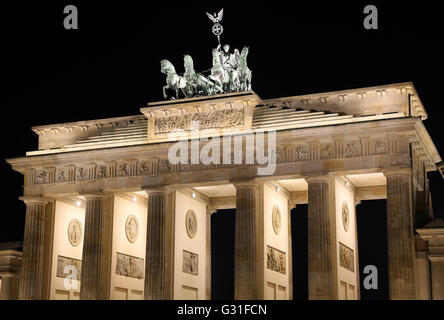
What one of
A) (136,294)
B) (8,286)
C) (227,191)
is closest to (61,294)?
(8,286)

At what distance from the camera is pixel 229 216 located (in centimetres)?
6762

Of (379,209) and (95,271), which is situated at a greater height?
(379,209)

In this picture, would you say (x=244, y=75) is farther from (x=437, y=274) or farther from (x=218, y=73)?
(x=437, y=274)

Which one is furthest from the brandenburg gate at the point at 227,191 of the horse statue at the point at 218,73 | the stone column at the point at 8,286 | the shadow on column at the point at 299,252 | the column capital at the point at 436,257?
the shadow on column at the point at 299,252

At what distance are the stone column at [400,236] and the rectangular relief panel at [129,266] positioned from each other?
15.9 m

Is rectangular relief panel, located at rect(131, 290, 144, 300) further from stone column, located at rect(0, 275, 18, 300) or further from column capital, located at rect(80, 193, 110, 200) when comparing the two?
stone column, located at rect(0, 275, 18, 300)

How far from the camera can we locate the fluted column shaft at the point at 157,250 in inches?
1706

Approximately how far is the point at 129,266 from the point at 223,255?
A: 20.2 meters

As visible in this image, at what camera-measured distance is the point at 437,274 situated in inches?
1549

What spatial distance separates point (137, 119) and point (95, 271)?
9.30m

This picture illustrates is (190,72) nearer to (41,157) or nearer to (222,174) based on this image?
(222,174)

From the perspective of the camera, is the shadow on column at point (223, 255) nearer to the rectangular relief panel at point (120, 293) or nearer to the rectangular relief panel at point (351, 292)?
the rectangular relief panel at point (120, 293)

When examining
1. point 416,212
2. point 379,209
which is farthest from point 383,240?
point 416,212
